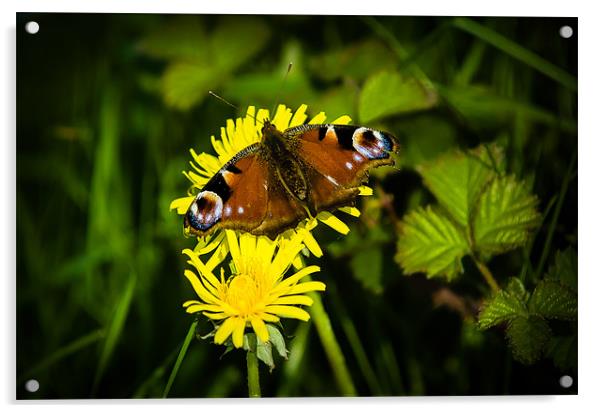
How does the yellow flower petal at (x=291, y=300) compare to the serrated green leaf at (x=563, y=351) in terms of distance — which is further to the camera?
the serrated green leaf at (x=563, y=351)

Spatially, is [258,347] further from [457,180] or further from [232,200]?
[457,180]

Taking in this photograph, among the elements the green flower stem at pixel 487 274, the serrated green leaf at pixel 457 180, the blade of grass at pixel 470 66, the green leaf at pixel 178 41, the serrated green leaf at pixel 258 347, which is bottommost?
the serrated green leaf at pixel 258 347

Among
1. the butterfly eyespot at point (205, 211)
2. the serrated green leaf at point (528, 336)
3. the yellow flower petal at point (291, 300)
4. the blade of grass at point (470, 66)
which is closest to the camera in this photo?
the butterfly eyespot at point (205, 211)

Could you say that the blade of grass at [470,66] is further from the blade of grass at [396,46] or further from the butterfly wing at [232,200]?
the butterfly wing at [232,200]

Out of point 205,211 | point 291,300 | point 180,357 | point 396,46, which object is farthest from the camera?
point 396,46

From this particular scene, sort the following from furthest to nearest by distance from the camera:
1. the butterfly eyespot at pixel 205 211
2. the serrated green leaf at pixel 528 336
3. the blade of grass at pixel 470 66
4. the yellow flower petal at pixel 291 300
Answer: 1. the blade of grass at pixel 470 66
2. the serrated green leaf at pixel 528 336
3. the yellow flower petal at pixel 291 300
4. the butterfly eyespot at pixel 205 211

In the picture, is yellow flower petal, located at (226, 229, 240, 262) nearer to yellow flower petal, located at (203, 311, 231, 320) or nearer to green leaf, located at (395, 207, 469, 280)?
yellow flower petal, located at (203, 311, 231, 320)

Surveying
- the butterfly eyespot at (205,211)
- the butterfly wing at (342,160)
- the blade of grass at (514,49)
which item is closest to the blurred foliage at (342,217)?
the blade of grass at (514,49)

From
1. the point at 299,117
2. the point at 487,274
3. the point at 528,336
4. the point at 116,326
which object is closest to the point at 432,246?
the point at 487,274
